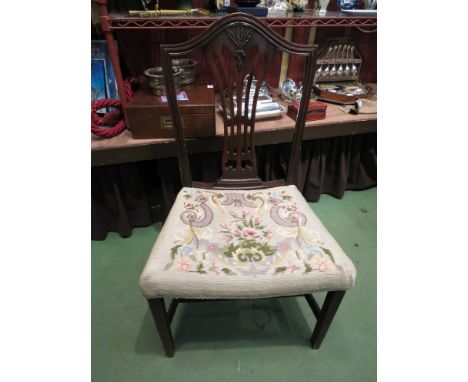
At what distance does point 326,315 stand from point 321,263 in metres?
0.26

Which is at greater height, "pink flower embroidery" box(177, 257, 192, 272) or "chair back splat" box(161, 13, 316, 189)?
"chair back splat" box(161, 13, 316, 189)

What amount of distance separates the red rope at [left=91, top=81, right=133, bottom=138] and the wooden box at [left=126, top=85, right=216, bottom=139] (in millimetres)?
71

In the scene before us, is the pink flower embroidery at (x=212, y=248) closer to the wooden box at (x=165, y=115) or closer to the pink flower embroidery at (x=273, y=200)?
the pink flower embroidery at (x=273, y=200)

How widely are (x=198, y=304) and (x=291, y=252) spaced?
59 centimetres

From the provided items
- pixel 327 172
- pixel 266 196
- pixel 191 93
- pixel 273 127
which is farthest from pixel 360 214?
pixel 191 93

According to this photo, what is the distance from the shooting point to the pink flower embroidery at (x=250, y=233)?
880 millimetres

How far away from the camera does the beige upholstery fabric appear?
753 mm

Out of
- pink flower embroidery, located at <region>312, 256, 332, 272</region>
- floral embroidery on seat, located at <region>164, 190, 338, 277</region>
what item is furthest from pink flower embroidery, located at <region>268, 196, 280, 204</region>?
pink flower embroidery, located at <region>312, 256, 332, 272</region>

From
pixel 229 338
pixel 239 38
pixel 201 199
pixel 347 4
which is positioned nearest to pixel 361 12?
pixel 347 4

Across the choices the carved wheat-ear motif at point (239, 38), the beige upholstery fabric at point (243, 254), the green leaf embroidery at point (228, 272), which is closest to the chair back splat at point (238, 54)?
the carved wheat-ear motif at point (239, 38)

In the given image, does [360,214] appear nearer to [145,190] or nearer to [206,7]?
[145,190]

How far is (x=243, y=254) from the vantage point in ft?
2.69

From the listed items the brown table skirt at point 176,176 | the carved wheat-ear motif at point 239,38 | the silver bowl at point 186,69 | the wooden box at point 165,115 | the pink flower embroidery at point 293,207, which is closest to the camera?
the carved wheat-ear motif at point 239,38

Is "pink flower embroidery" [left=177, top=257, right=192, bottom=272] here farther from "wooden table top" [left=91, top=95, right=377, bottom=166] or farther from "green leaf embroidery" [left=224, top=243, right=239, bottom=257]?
"wooden table top" [left=91, top=95, right=377, bottom=166]
